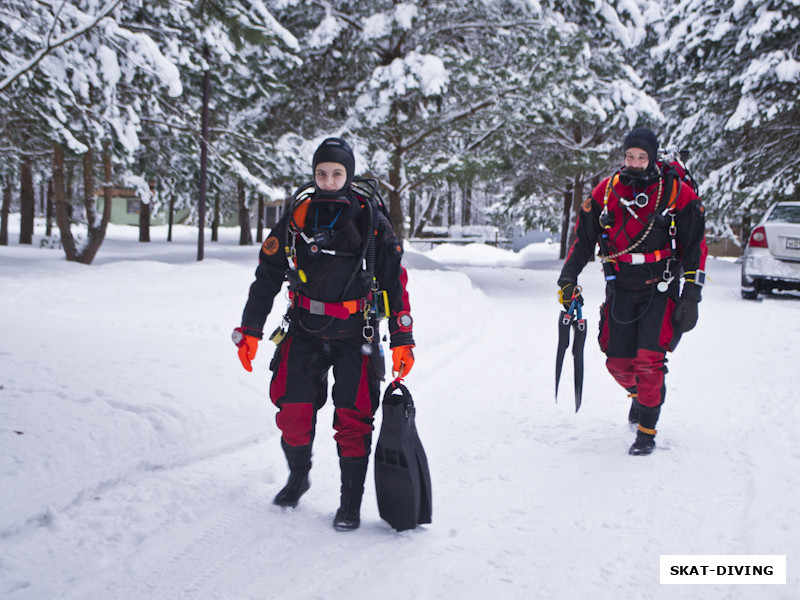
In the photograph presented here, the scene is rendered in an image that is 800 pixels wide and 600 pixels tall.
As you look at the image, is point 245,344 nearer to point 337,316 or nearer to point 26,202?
point 337,316

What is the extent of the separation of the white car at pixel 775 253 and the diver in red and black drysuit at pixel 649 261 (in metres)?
8.22

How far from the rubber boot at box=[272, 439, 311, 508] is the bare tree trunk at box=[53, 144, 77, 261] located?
1186 centimetres

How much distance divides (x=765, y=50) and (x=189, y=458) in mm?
18181

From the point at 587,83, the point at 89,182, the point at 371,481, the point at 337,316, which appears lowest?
the point at 371,481

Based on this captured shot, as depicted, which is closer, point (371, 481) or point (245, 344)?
point (245, 344)

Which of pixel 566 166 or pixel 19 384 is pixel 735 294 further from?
pixel 19 384

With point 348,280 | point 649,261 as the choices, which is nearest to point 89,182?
point 348,280

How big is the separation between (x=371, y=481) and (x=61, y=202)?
1265cm

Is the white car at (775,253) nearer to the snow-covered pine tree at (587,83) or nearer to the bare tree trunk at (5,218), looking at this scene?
the snow-covered pine tree at (587,83)

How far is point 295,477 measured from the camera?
11.5ft

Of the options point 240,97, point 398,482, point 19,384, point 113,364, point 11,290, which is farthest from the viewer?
point 240,97

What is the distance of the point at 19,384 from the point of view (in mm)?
4539

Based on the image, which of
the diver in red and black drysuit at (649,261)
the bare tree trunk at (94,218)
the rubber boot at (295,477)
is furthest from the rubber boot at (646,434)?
the bare tree trunk at (94,218)

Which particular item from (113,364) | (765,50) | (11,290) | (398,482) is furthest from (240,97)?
(398,482)
